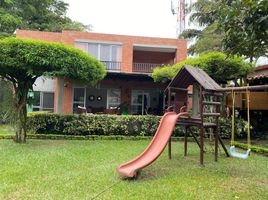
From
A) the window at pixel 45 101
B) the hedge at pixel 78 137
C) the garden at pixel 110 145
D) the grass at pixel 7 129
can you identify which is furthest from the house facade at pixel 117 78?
the hedge at pixel 78 137

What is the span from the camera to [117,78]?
2319 centimetres

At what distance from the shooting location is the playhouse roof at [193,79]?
8.47m

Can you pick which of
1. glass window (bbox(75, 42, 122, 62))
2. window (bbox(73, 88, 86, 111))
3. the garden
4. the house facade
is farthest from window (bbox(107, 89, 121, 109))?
the garden

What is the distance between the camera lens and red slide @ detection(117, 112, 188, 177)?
22.2 ft

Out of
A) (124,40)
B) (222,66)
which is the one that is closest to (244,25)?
(222,66)

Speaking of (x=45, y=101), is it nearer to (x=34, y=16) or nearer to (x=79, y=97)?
(x=79, y=97)

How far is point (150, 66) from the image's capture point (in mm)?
24844

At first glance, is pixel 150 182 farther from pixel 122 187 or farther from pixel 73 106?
pixel 73 106

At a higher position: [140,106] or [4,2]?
[4,2]

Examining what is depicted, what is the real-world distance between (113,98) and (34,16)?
16839 millimetres

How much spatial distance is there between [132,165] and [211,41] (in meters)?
19.8

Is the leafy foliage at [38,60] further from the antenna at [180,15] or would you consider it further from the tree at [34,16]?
the antenna at [180,15]

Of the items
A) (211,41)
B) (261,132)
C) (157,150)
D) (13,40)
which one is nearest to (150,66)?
(211,41)

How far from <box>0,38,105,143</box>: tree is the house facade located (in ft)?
31.9
